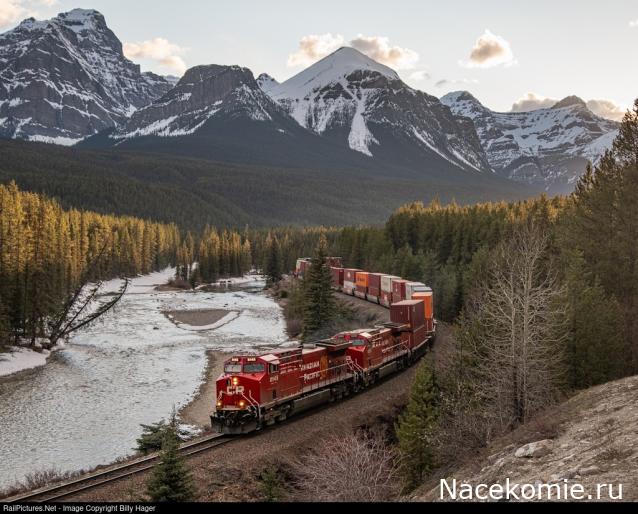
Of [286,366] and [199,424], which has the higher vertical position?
[286,366]

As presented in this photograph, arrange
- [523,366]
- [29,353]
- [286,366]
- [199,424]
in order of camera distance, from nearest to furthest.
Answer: [523,366], [286,366], [199,424], [29,353]

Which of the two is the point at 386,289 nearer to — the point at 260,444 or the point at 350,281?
the point at 350,281

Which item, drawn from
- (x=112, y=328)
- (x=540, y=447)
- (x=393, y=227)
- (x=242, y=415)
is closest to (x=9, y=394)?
(x=242, y=415)

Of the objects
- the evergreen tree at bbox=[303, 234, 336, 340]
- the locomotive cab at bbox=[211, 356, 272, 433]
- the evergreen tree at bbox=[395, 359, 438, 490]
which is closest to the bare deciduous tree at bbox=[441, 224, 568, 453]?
the evergreen tree at bbox=[395, 359, 438, 490]

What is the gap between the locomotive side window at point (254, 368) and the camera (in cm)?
3058

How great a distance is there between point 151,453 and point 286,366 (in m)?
8.15

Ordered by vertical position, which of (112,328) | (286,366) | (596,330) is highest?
(596,330)

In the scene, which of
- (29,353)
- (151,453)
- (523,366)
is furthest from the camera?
(29,353)

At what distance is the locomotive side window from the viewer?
30578 millimetres

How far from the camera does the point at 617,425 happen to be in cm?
1777

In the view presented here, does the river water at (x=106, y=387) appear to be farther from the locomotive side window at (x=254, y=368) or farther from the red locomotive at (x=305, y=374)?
the locomotive side window at (x=254, y=368)

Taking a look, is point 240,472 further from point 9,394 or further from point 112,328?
point 112,328

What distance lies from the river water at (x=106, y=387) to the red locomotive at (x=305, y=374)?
6.81 meters

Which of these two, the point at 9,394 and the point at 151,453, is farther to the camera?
the point at 9,394
